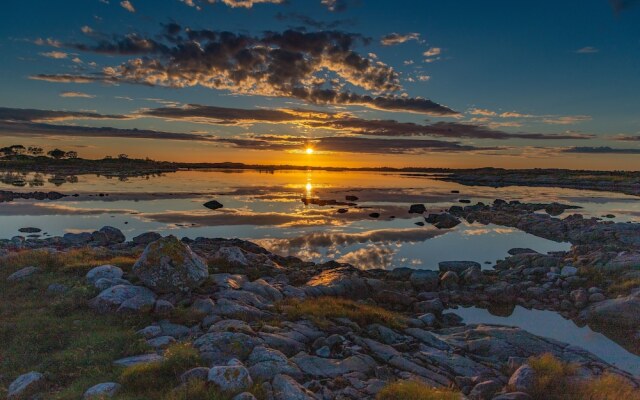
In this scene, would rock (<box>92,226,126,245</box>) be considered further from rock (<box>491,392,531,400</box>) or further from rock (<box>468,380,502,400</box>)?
rock (<box>491,392,531,400</box>)

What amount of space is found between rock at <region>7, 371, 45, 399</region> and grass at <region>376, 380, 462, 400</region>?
8.18m

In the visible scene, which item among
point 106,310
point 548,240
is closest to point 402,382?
point 106,310

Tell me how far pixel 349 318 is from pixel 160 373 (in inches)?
314

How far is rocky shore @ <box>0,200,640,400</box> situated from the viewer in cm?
1134

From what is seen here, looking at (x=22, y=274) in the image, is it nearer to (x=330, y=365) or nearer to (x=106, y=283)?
(x=106, y=283)

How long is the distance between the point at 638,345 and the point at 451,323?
7.22 meters

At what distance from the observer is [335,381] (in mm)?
11398

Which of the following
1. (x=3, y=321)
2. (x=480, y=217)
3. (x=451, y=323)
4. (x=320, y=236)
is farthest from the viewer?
(x=480, y=217)

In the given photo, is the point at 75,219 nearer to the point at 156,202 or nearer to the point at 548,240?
the point at 156,202

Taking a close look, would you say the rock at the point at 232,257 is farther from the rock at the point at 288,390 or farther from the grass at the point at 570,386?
the grass at the point at 570,386

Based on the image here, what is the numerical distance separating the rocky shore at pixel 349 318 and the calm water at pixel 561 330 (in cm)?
68

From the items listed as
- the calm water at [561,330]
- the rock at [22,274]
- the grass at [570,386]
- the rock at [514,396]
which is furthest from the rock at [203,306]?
the calm water at [561,330]

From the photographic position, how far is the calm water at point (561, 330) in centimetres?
1597

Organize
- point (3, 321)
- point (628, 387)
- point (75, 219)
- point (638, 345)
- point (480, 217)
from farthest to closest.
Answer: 1. point (480, 217)
2. point (75, 219)
3. point (638, 345)
4. point (3, 321)
5. point (628, 387)
